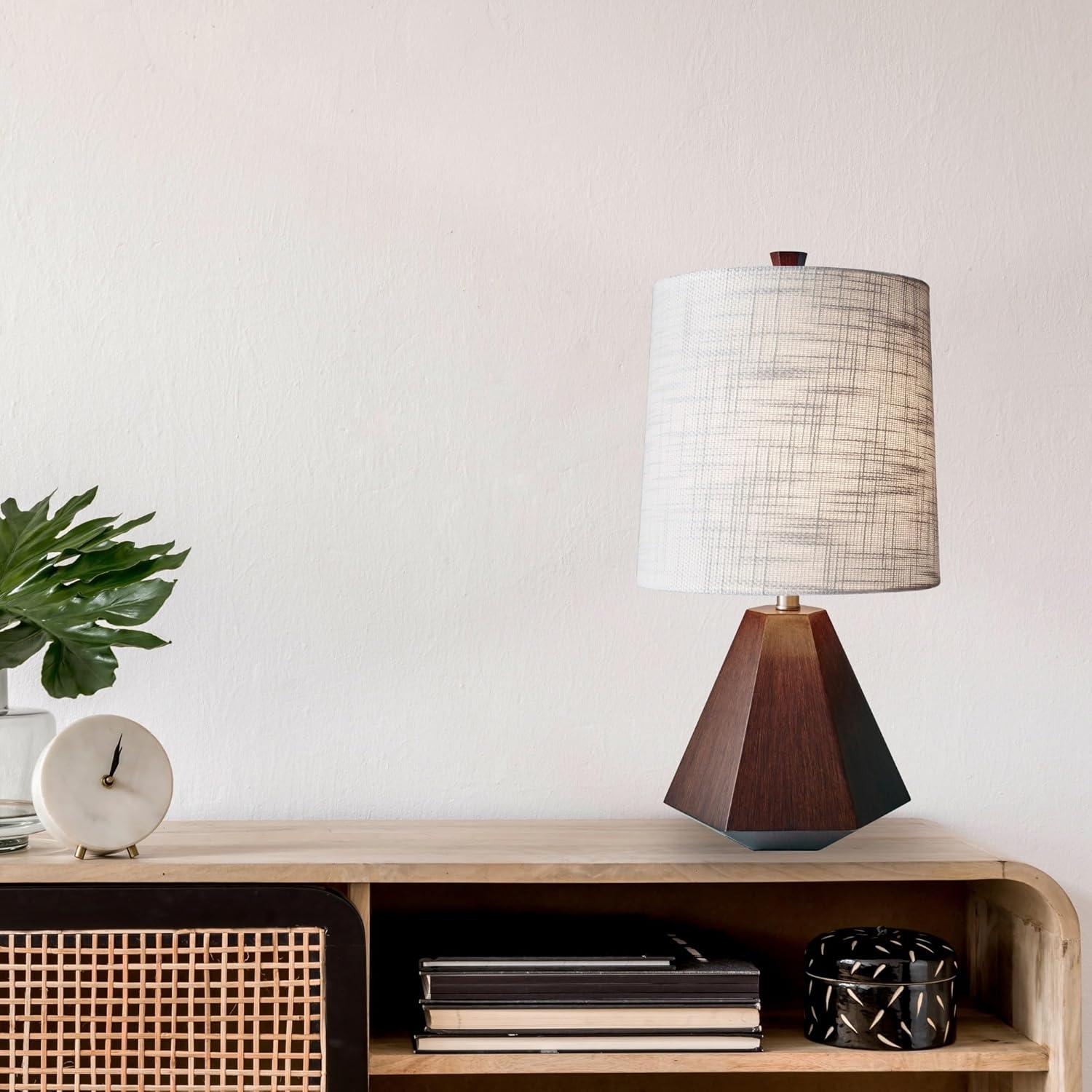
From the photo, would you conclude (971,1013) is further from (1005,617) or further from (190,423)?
(190,423)

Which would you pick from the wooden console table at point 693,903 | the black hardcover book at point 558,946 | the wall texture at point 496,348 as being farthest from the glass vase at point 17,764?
the black hardcover book at point 558,946

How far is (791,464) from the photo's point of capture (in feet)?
3.52

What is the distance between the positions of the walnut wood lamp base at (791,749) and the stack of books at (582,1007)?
6.2 inches

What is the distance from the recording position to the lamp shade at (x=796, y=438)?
1.07 metres

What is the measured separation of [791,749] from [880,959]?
0.74ft

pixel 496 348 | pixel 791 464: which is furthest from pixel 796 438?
pixel 496 348

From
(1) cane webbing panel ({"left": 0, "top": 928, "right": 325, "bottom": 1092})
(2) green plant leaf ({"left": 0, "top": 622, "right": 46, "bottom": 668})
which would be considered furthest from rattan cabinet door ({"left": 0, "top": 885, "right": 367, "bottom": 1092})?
(2) green plant leaf ({"left": 0, "top": 622, "right": 46, "bottom": 668})

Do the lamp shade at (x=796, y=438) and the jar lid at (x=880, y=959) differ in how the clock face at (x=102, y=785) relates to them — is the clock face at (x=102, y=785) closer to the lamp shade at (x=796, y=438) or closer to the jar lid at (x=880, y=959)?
the lamp shade at (x=796, y=438)

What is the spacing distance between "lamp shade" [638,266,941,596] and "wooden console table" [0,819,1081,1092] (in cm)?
31

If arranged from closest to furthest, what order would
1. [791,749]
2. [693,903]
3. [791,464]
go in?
[791,464] < [791,749] < [693,903]

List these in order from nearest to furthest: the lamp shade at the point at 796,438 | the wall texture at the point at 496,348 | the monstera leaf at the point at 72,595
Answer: the lamp shade at the point at 796,438 → the monstera leaf at the point at 72,595 → the wall texture at the point at 496,348

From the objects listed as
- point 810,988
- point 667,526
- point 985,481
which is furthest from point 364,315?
point 810,988

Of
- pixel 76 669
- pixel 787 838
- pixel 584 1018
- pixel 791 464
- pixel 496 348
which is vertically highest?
pixel 496 348

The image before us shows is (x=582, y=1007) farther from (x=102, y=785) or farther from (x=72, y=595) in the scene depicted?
(x=72, y=595)
